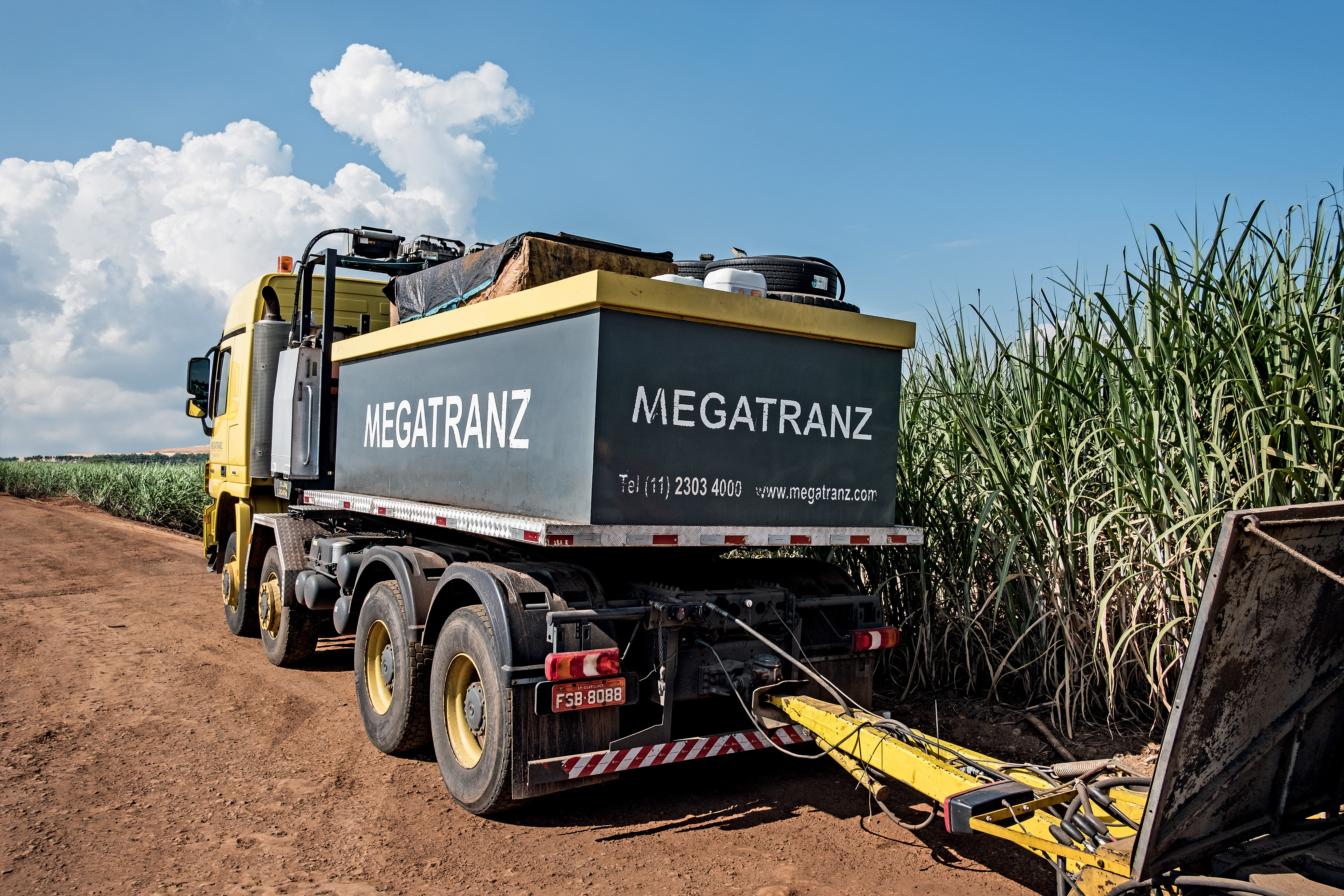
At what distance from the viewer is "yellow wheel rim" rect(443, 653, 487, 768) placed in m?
4.21

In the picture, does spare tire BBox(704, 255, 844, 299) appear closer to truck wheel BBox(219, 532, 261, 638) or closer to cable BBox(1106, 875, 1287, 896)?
cable BBox(1106, 875, 1287, 896)

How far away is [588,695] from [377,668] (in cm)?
211

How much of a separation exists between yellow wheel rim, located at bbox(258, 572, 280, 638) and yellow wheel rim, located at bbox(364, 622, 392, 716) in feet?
6.86

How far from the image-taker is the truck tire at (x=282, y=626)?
22.6 ft

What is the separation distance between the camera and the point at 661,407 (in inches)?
160

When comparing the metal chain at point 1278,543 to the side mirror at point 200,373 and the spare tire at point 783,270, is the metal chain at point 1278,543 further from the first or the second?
the side mirror at point 200,373

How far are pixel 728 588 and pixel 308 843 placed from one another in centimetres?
220

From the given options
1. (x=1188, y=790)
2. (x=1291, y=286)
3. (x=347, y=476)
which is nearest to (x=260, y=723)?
(x=347, y=476)

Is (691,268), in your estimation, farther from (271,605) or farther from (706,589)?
(271,605)

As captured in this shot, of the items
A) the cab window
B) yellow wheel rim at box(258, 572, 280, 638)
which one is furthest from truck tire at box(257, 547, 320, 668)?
the cab window

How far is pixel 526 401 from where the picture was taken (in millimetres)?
4348

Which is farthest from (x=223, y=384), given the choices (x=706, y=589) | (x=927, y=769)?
(x=927, y=769)

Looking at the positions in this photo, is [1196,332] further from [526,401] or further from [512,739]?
[512,739]

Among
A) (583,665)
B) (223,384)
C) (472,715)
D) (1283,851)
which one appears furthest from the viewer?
(223,384)
